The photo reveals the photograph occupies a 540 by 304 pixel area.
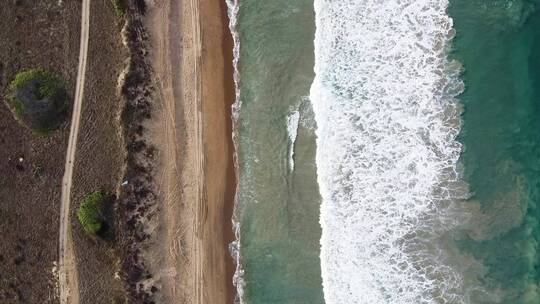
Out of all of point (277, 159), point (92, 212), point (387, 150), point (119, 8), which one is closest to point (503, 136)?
point (387, 150)

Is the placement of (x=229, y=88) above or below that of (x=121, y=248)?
above

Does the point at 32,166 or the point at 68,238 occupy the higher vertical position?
the point at 32,166

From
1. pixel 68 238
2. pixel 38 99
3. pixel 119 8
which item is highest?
pixel 119 8

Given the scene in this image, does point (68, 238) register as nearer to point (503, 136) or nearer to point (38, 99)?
point (38, 99)

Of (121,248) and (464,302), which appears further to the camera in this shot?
(121,248)

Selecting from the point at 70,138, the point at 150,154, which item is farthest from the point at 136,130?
the point at 70,138

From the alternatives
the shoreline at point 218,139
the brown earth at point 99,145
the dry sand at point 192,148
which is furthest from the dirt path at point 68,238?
the shoreline at point 218,139

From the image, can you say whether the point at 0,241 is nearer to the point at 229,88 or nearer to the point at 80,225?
the point at 80,225
